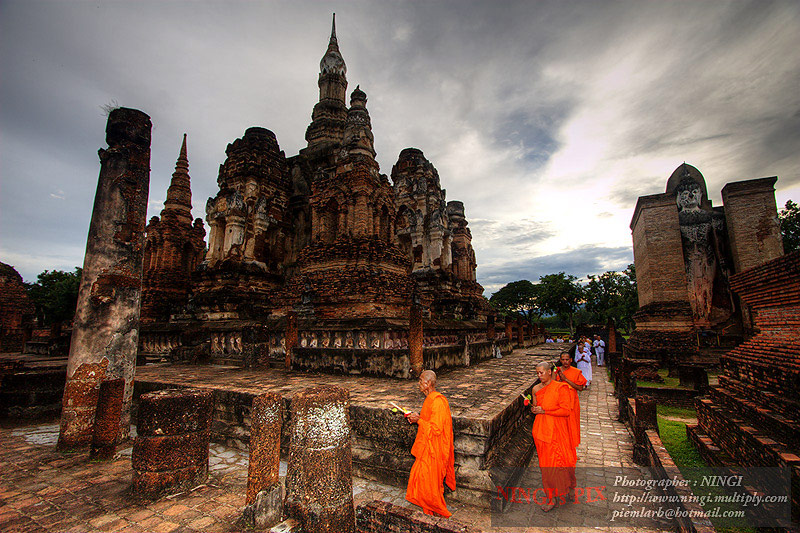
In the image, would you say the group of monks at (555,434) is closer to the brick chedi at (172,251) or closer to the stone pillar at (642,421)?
the stone pillar at (642,421)

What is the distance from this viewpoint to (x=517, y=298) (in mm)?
61094

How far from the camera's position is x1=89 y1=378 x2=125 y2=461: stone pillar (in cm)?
460

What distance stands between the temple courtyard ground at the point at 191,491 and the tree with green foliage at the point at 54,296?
15.9m

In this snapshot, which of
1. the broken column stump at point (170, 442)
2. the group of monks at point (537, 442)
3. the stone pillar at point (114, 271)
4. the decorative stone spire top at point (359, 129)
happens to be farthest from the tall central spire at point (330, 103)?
the group of monks at point (537, 442)

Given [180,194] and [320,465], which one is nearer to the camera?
[320,465]

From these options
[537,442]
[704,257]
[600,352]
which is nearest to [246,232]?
[537,442]

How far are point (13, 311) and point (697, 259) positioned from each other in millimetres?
35325

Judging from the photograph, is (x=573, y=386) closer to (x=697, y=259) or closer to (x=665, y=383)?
(x=665, y=383)

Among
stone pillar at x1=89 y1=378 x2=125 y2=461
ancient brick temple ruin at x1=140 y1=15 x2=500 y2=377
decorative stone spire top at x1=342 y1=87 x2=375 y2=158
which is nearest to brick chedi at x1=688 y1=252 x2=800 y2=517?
ancient brick temple ruin at x1=140 y1=15 x2=500 y2=377

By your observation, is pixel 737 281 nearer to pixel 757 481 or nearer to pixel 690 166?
pixel 757 481

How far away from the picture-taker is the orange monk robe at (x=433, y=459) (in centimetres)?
340

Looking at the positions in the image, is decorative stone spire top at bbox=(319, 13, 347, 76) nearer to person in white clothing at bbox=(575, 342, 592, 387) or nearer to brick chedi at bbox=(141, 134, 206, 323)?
brick chedi at bbox=(141, 134, 206, 323)

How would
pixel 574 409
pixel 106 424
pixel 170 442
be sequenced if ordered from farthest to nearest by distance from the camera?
1. pixel 106 424
2. pixel 574 409
3. pixel 170 442

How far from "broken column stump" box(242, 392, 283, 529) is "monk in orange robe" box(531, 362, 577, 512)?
2.68 metres
